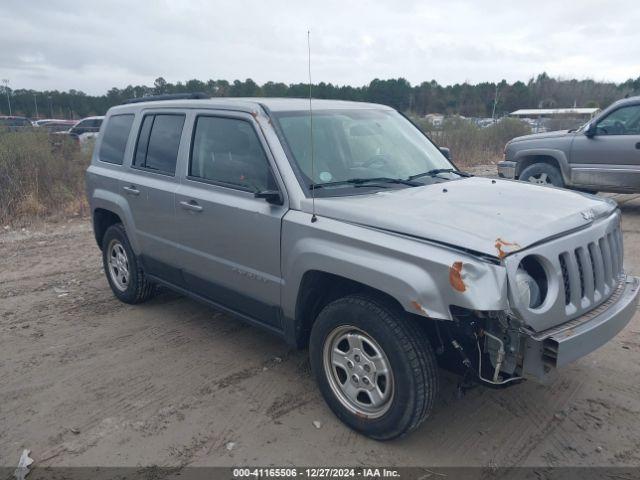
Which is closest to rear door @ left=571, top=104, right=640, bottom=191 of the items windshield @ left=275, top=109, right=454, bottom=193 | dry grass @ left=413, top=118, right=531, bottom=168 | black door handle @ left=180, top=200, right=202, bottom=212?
windshield @ left=275, top=109, right=454, bottom=193

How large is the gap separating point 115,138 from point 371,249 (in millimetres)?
3443

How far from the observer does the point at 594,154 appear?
28.3ft

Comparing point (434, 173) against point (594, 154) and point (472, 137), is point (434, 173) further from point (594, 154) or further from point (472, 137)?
point (472, 137)

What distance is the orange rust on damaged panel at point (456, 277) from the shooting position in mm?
2568

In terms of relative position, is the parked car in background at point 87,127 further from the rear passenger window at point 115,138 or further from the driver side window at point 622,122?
the driver side window at point 622,122

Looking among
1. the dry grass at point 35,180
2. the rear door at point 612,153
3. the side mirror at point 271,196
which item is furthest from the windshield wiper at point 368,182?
the dry grass at point 35,180

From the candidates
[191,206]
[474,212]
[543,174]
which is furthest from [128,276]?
[543,174]

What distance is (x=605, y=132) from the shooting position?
28.2 feet

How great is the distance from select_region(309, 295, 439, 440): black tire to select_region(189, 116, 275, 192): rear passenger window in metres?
1.05

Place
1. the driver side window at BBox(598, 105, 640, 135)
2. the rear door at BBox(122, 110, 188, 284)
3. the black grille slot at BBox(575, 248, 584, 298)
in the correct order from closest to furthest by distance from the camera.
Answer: the black grille slot at BBox(575, 248, 584, 298)
the rear door at BBox(122, 110, 188, 284)
the driver side window at BBox(598, 105, 640, 135)

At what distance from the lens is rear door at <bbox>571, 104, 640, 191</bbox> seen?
8258 millimetres

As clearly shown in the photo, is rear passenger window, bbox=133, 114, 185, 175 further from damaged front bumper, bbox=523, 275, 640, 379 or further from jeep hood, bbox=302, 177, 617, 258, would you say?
damaged front bumper, bbox=523, 275, 640, 379

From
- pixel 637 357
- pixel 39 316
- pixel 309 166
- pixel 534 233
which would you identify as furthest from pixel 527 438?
pixel 39 316

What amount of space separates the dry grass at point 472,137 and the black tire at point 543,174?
6.72 m
